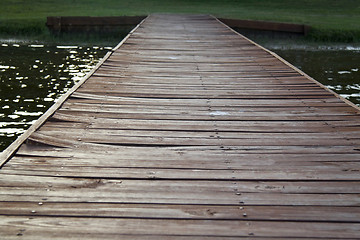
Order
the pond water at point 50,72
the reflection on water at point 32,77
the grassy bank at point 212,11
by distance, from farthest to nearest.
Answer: the grassy bank at point 212,11, the pond water at point 50,72, the reflection on water at point 32,77

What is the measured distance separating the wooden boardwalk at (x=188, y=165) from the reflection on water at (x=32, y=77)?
1.33 meters

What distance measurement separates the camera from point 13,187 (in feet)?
9.34

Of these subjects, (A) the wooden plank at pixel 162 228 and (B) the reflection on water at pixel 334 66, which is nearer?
(A) the wooden plank at pixel 162 228

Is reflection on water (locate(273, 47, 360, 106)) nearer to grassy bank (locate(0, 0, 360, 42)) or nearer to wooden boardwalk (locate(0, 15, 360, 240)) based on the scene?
grassy bank (locate(0, 0, 360, 42))

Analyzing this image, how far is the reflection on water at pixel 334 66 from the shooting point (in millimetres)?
8914

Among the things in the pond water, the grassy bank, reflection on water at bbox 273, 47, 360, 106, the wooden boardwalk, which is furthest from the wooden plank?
the grassy bank

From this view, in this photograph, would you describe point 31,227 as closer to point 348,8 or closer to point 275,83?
point 275,83

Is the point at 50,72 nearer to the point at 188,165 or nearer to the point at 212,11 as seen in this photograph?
the point at 188,165

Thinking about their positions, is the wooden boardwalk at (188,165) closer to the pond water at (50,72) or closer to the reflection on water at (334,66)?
the pond water at (50,72)

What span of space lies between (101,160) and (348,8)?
23085 millimetres

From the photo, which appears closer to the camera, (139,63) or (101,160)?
(101,160)

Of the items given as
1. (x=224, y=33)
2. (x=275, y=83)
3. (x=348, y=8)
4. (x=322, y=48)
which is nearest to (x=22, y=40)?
(x=224, y=33)

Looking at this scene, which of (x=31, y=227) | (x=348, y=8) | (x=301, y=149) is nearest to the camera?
(x=31, y=227)

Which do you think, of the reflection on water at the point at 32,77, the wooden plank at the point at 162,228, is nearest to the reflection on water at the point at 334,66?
the reflection on water at the point at 32,77
